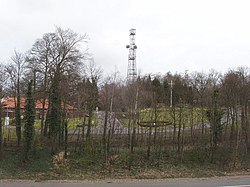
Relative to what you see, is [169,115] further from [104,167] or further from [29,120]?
[29,120]

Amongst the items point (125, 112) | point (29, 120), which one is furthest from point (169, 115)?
point (29, 120)

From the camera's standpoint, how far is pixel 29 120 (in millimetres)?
28969

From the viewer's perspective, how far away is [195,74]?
161ft

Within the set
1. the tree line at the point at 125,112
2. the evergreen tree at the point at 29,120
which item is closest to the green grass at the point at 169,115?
the tree line at the point at 125,112

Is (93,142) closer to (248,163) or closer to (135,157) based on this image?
(135,157)

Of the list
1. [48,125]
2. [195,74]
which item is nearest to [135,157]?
[48,125]

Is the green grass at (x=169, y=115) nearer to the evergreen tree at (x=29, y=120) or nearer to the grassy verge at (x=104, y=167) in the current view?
the grassy verge at (x=104, y=167)

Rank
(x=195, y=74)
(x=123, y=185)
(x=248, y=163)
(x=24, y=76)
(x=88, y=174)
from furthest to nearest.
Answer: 1. (x=195, y=74)
2. (x=24, y=76)
3. (x=248, y=163)
4. (x=88, y=174)
5. (x=123, y=185)

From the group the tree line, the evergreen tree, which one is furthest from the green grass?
the evergreen tree

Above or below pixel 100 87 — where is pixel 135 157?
below

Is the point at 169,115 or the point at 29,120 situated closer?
the point at 29,120

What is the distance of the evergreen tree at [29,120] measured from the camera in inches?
1123

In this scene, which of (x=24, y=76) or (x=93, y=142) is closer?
(x=93, y=142)

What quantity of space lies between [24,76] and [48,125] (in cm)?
517
